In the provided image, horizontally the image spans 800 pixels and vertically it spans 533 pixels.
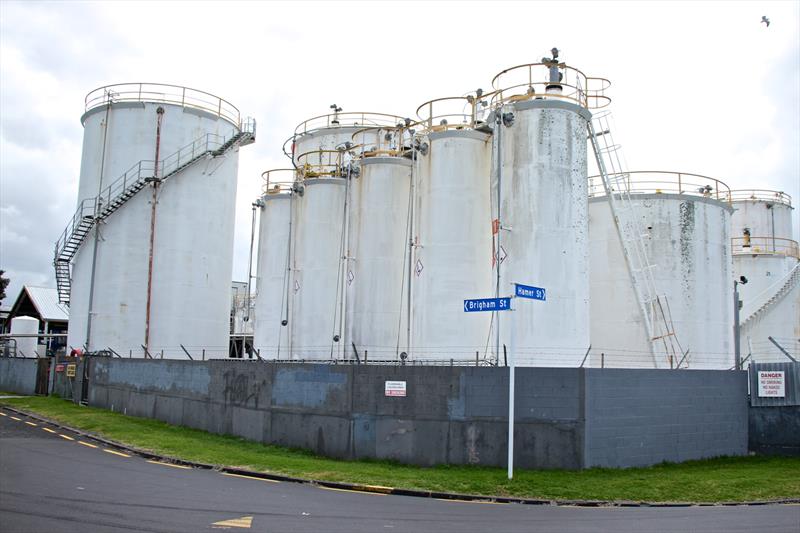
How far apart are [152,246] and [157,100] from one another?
7539 mm

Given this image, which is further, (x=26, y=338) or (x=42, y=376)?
(x=26, y=338)

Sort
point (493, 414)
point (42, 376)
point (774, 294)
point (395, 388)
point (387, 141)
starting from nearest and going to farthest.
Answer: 1. point (493, 414)
2. point (395, 388)
3. point (387, 141)
4. point (42, 376)
5. point (774, 294)

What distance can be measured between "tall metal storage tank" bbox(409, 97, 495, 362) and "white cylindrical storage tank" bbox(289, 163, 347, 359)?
6703mm

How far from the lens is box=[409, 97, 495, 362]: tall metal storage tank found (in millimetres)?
23594

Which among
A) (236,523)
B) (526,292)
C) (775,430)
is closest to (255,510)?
(236,523)

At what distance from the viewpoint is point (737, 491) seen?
16.2 m

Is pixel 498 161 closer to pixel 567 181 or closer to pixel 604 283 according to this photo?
pixel 567 181

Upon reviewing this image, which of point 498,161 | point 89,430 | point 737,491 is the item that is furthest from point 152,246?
point 737,491

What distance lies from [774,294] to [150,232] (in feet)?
107

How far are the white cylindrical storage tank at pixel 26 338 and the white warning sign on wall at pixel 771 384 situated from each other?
141 feet

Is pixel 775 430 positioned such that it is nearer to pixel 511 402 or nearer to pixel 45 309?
pixel 511 402

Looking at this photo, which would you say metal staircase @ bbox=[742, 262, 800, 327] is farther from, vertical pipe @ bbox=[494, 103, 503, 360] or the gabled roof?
the gabled roof

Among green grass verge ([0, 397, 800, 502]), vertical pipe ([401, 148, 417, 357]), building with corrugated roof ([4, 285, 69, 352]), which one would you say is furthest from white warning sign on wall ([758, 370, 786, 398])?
building with corrugated roof ([4, 285, 69, 352])

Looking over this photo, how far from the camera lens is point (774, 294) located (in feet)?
128
